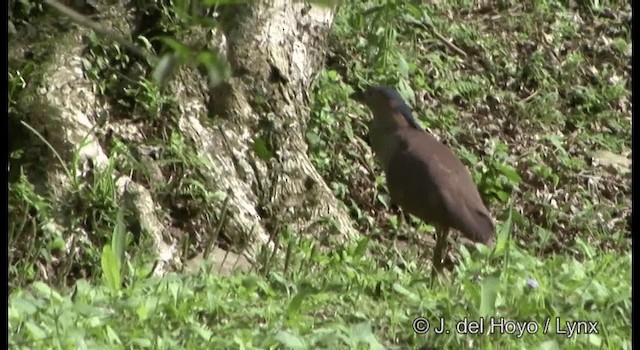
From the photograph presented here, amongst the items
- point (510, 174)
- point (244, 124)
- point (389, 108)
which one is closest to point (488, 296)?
point (389, 108)

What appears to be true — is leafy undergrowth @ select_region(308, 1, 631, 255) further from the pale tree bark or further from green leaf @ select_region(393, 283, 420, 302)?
green leaf @ select_region(393, 283, 420, 302)

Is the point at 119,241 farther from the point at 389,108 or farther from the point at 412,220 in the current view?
the point at 412,220

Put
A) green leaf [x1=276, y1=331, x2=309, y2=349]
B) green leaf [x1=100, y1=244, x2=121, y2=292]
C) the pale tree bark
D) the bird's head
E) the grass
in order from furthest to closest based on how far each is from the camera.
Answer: the bird's head, the pale tree bark, green leaf [x1=100, y1=244, x2=121, y2=292], the grass, green leaf [x1=276, y1=331, x2=309, y2=349]

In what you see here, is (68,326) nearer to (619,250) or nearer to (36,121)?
(36,121)

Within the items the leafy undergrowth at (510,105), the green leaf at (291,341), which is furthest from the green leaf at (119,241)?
the leafy undergrowth at (510,105)

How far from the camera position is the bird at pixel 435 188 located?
5648 millimetres

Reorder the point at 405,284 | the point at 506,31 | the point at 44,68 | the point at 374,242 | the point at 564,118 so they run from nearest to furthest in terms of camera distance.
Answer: the point at 405,284
the point at 44,68
the point at 374,242
the point at 564,118
the point at 506,31

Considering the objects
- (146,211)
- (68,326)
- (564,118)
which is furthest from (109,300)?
(564,118)

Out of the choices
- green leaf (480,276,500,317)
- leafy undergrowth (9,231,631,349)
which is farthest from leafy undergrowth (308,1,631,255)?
green leaf (480,276,500,317)

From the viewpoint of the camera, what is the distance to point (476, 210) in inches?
224

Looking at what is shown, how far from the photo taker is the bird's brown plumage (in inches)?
222

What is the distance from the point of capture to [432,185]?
570 cm

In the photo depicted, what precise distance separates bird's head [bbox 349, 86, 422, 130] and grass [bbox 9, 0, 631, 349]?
425 mm

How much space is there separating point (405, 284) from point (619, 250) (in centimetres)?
235
